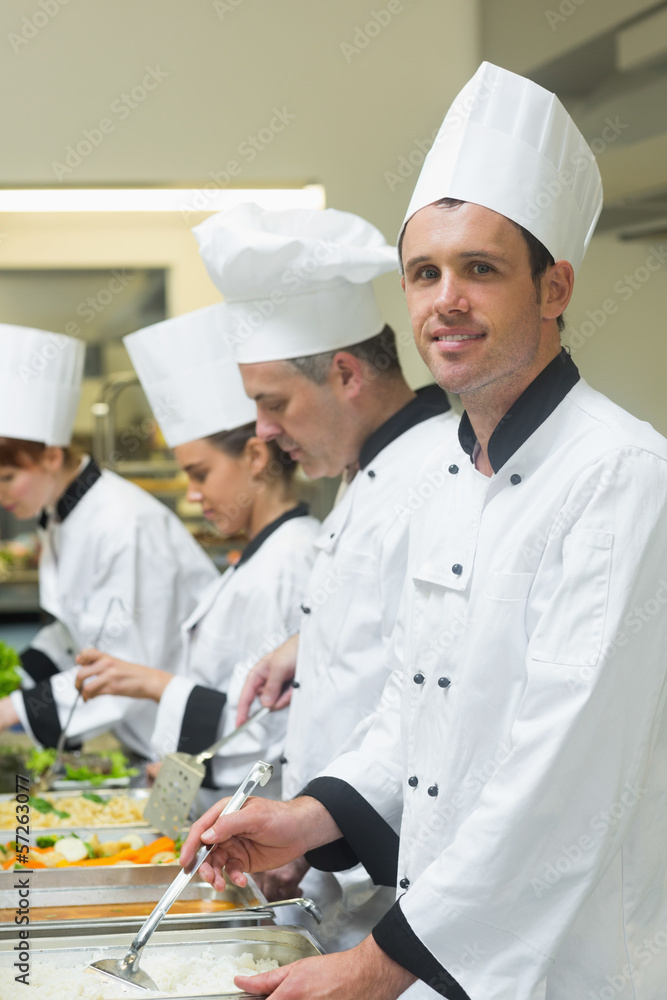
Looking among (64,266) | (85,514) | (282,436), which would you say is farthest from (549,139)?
(64,266)

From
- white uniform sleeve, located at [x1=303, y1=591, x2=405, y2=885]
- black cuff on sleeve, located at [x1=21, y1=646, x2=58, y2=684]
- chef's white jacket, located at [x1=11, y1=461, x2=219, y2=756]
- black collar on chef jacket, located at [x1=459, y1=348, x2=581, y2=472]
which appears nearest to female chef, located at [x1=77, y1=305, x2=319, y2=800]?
chef's white jacket, located at [x1=11, y1=461, x2=219, y2=756]

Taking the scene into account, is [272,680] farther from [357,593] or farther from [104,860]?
[104,860]

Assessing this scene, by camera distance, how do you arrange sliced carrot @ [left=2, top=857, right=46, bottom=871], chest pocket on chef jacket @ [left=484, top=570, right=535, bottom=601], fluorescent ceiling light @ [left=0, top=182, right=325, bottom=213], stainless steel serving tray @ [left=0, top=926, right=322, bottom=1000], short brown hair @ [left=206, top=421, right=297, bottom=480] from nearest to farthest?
chest pocket on chef jacket @ [left=484, top=570, right=535, bottom=601]
stainless steel serving tray @ [left=0, top=926, right=322, bottom=1000]
sliced carrot @ [left=2, top=857, right=46, bottom=871]
short brown hair @ [left=206, top=421, right=297, bottom=480]
fluorescent ceiling light @ [left=0, top=182, right=325, bottom=213]

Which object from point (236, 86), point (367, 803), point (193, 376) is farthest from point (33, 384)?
point (367, 803)

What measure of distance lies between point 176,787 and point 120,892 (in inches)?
10.4

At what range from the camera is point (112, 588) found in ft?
7.40

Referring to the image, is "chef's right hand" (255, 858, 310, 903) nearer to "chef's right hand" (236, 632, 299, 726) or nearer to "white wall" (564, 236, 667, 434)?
"chef's right hand" (236, 632, 299, 726)

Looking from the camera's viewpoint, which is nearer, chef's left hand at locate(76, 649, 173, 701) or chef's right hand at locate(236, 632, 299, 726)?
chef's right hand at locate(236, 632, 299, 726)

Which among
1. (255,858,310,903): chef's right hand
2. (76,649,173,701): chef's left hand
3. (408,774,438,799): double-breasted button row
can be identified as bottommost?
(255,858,310,903): chef's right hand

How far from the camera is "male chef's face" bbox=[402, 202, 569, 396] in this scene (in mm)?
946

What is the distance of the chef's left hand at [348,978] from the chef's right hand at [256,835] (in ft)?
0.55

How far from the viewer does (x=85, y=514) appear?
233cm

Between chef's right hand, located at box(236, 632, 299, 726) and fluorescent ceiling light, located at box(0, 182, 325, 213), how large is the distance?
171 cm

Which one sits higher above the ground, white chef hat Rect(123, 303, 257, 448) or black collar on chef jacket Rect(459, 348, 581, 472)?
white chef hat Rect(123, 303, 257, 448)
